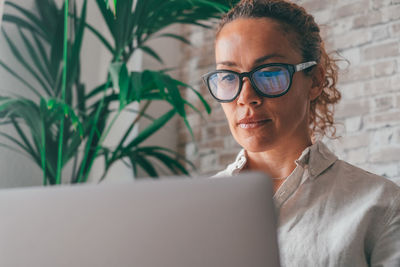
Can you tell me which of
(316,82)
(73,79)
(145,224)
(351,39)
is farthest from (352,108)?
(145,224)

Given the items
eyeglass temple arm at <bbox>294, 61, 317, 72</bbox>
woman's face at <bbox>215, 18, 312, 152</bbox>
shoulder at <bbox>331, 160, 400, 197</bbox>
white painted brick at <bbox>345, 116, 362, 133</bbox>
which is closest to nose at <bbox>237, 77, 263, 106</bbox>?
woman's face at <bbox>215, 18, 312, 152</bbox>

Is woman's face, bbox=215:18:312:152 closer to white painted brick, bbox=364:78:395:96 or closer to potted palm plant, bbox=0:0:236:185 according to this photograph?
potted palm plant, bbox=0:0:236:185

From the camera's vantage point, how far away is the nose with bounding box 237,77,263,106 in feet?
3.55

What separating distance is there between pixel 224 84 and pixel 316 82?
259 mm

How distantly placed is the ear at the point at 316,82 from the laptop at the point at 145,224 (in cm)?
74

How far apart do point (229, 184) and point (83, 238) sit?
0.60ft

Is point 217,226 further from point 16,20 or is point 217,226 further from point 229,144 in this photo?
point 229,144

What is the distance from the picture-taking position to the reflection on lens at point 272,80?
1074 millimetres

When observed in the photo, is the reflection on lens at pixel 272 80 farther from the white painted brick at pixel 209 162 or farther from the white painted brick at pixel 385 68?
the white painted brick at pixel 209 162

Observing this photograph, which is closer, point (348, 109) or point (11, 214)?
point (11, 214)

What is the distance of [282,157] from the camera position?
3.80ft

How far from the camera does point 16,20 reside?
1.75m

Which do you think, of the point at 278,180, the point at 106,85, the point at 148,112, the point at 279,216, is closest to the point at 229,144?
the point at 148,112

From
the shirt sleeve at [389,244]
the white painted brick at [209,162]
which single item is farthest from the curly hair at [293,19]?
the white painted brick at [209,162]
